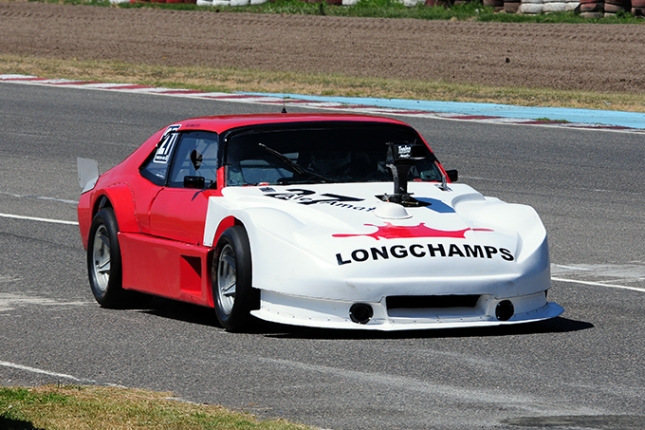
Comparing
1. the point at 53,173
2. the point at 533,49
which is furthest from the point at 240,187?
the point at 533,49

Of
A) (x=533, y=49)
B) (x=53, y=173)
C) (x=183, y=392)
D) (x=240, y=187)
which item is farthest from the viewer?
(x=533, y=49)

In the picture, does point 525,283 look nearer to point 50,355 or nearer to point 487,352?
point 487,352

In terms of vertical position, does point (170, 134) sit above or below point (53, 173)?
above

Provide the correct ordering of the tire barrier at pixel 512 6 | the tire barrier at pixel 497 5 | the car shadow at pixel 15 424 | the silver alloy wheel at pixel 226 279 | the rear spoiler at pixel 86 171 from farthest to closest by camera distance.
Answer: the tire barrier at pixel 497 5 < the tire barrier at pixel 512 6 < the rear spoiler at pixel 86 171 < the silver alloy wheel at pixel 226 279 < the car shadow at pixel 15 424

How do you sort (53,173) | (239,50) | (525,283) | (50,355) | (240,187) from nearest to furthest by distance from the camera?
1. (50,355)
2. (525,283)
3. (240,187)
4. (53,173)
5. (239,50)

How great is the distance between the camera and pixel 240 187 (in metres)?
8.13

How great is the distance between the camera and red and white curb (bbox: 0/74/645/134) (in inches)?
851

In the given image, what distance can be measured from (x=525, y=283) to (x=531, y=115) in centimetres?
1562

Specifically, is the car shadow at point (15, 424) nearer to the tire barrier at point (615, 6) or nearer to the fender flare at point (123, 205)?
the fender flare at point (123, 205)

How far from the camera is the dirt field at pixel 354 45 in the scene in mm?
28484

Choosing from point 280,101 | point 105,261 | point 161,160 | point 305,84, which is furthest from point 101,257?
point 305,84

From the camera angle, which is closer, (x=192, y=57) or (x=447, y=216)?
(x=447, y=216)

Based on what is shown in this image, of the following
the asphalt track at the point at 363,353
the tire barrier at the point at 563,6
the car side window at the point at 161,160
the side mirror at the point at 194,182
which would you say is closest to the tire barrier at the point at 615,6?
the tire barrier at the point at 563,6

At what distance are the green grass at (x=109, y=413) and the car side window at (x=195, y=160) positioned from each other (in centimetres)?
256
